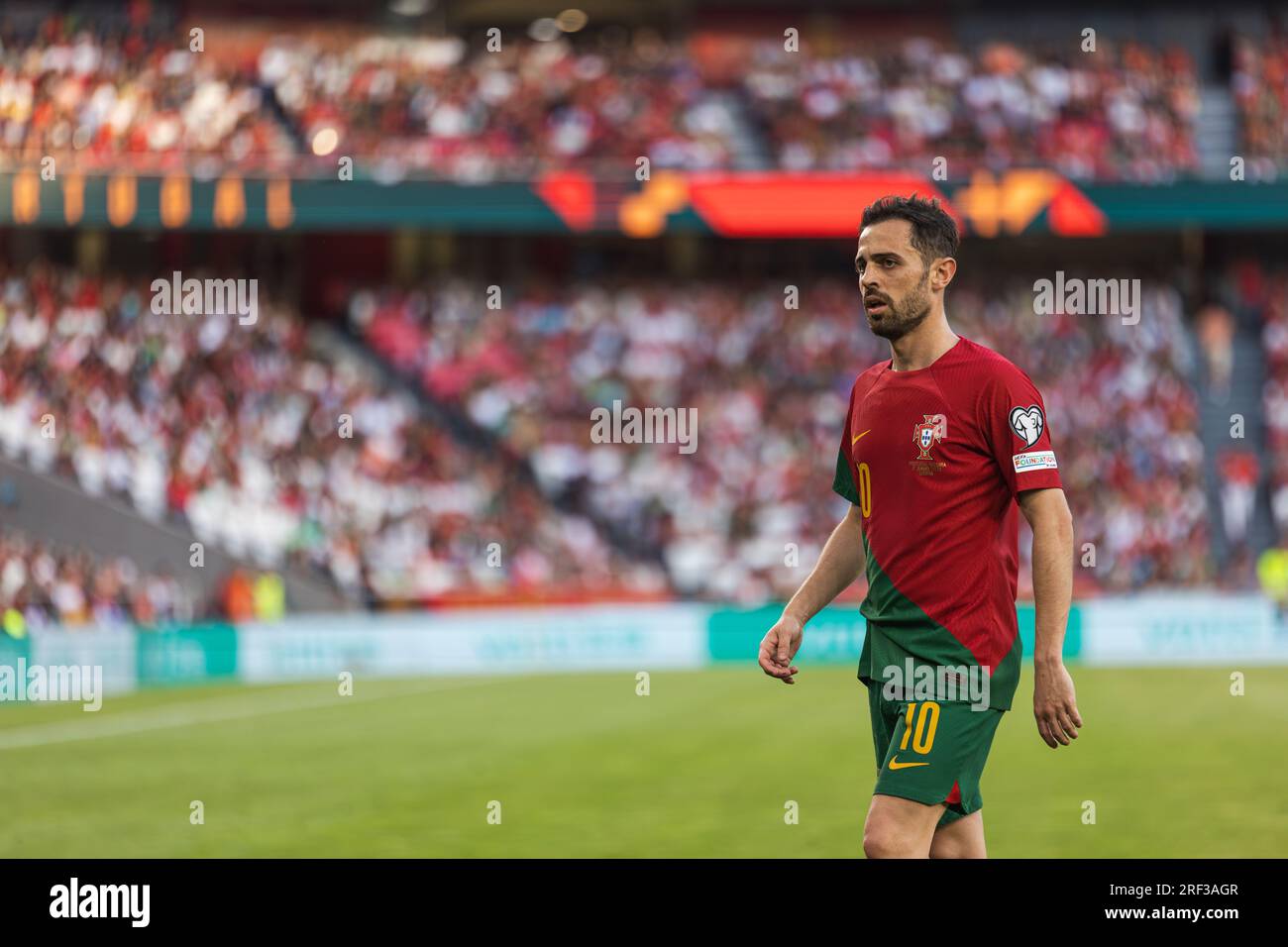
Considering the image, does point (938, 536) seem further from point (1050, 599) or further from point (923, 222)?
point (923, 222)

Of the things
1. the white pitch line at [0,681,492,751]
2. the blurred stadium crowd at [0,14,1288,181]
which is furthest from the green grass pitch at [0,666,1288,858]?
the blurred stadium crowd at [0,14,1288,181]

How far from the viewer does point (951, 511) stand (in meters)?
5.20

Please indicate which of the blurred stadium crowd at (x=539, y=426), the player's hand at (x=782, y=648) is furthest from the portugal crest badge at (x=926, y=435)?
the blurred stadium crowd at (x=539, y=426)

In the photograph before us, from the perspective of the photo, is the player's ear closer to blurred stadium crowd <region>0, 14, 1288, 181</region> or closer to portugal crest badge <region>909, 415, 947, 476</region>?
portugal crest badge <region>909, 415, 947, 476</region>

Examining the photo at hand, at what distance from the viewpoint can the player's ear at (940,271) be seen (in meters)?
5.21

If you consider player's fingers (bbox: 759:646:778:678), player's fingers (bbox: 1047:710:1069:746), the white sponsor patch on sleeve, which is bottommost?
player's fingers (bbox: 1047:710:1069:746)

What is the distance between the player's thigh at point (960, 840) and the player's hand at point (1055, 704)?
517 mm

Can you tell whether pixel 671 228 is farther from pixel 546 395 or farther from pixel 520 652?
pixel 520 652

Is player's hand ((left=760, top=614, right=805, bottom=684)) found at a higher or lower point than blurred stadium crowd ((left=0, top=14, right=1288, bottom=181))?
lower

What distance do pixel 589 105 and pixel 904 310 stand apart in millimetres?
27149

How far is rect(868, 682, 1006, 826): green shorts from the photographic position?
199 inches

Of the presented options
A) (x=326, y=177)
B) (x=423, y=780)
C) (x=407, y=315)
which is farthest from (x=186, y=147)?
(x=423, y=780)

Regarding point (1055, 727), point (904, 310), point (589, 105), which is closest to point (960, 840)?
point (1055, 727)

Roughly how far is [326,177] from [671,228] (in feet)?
19.5
